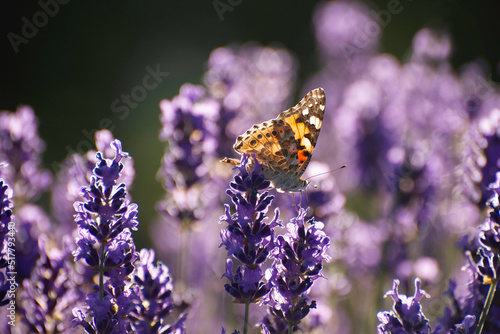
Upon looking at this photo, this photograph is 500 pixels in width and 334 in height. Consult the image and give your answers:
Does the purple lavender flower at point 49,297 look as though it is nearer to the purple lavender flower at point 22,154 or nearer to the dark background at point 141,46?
the purple lavender flower at point 22,154

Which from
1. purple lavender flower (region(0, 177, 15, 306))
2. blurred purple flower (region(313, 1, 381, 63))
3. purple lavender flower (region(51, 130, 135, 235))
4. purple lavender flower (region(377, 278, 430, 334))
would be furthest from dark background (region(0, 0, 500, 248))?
purple lavender flower (region(377, 278, 430, 334))

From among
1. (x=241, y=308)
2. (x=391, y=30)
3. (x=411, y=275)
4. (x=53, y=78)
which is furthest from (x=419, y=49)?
(x=53, y=78)

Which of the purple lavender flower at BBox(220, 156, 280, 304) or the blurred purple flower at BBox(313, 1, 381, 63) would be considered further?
the blurred purple flower at BBox(313, 1, 381, 63)

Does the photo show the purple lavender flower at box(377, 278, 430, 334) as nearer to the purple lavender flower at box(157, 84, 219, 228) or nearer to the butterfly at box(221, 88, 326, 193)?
the butterfly at box(221, 88, 326, 193)

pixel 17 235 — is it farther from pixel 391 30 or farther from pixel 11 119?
pixel 391 30

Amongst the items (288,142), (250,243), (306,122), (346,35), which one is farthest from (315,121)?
(346,35)
